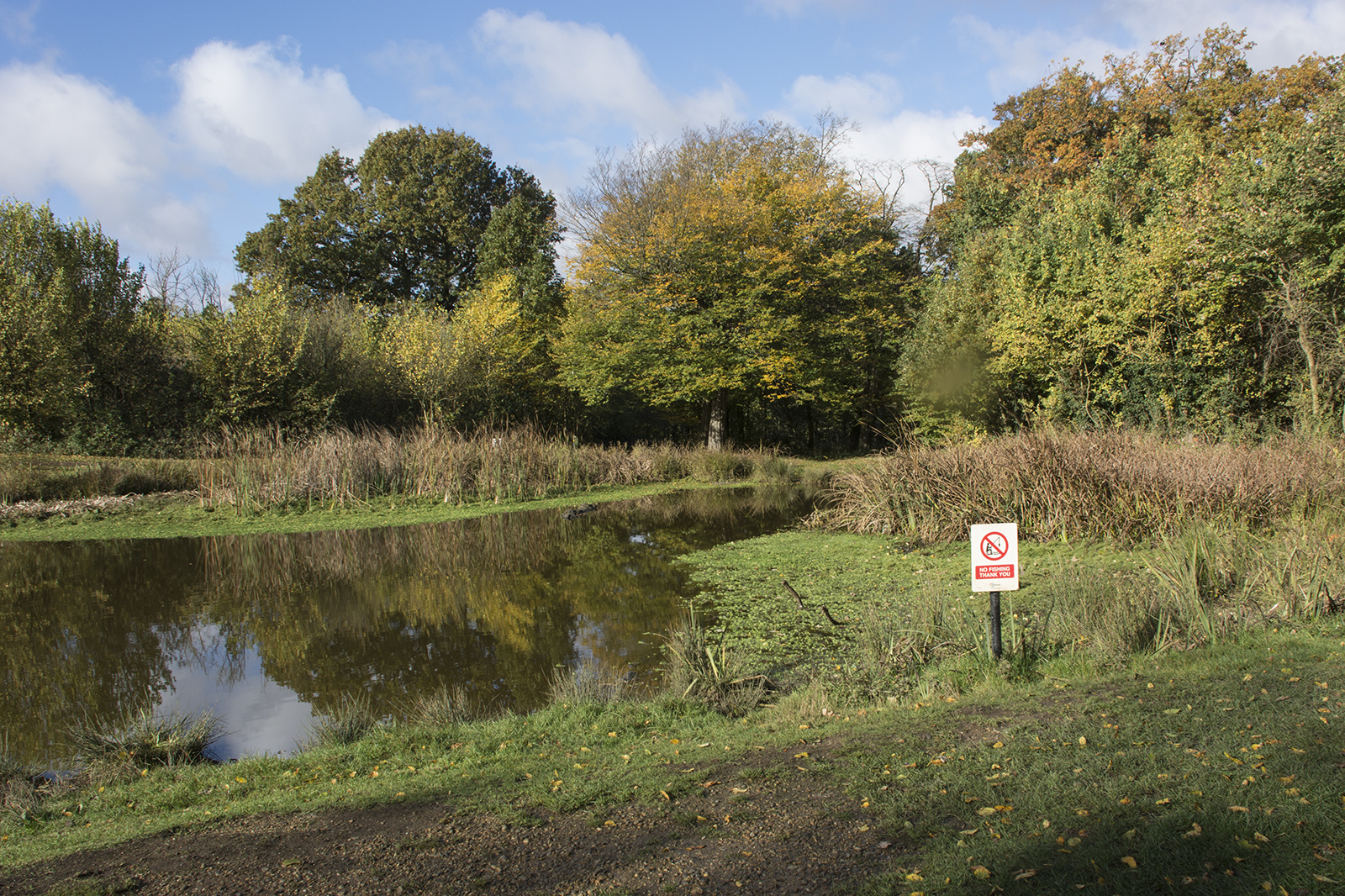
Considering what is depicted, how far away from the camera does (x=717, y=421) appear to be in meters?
29.6

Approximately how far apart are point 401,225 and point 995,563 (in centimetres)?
4076

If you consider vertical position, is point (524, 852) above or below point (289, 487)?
below

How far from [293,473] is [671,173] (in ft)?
71.2

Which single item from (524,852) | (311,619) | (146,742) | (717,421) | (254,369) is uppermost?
(254,369)

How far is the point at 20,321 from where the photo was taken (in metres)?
21.3

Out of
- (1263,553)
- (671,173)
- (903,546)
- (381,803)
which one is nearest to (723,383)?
(671,173)

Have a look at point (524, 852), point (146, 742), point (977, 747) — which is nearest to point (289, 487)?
point (146, 742)

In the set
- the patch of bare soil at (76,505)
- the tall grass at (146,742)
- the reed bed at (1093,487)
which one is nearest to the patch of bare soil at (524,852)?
the tall grass at (146,742)

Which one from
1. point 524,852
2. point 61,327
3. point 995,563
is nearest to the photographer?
point 524,852

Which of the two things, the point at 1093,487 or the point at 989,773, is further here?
the point at 1093,487

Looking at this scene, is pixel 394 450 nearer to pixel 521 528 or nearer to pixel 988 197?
pixel 521 528

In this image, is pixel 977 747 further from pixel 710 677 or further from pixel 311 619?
pixel 311 619

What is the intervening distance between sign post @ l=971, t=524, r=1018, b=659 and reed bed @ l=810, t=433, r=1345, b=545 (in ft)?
14.3

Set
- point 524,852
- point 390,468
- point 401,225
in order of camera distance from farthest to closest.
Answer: point 401,225
point 390,468
point 524,852
